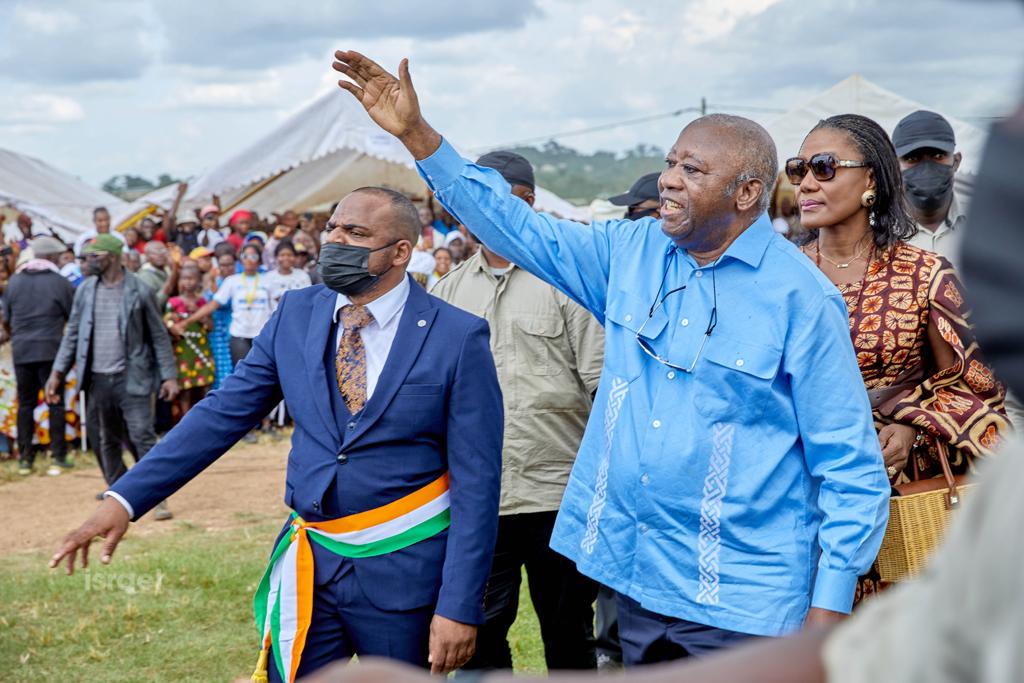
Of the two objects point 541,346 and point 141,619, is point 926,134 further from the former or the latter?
point 141,619

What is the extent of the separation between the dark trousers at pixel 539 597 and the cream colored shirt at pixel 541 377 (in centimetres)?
14

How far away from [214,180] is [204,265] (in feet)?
11.5

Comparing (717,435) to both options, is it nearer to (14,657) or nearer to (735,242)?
(735,242)

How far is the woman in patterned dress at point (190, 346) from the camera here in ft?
42.3

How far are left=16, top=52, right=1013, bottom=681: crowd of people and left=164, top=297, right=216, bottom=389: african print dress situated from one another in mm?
8631

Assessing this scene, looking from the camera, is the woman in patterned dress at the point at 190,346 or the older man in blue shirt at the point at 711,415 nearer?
the older man in blue shirt at the point at 711,415

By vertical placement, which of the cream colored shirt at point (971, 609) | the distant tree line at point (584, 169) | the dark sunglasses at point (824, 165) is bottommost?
the cream colored shirt at point (971, 609)

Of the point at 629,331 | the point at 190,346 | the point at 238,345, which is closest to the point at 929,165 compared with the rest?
the point at 629,331

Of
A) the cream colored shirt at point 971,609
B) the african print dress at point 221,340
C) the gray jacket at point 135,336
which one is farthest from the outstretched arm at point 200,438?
the african print dress at point 221,340

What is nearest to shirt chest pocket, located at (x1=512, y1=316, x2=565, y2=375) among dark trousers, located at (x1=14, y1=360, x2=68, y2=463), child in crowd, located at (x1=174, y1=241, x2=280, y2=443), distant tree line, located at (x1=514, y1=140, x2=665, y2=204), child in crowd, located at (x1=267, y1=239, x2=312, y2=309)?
dark trousers, located at (x1=14, y1=360, x2=68, y2=463)

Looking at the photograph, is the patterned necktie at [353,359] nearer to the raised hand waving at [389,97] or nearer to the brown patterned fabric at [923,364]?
the raised hand waving at [389,97]

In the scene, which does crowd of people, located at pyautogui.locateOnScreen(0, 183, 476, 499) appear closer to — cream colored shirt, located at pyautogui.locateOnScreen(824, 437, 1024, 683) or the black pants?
the black pants

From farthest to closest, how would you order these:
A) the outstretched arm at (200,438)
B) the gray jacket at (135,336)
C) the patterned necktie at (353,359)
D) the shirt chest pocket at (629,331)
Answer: the gray jacket at (135,336) → the patterned necktie at (353,359) → the outstretched arm at (200,438) → the shirt chest pocket at (629,331)

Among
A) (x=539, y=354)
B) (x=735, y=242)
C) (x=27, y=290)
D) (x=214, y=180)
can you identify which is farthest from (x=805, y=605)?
(x=214, y=180)
